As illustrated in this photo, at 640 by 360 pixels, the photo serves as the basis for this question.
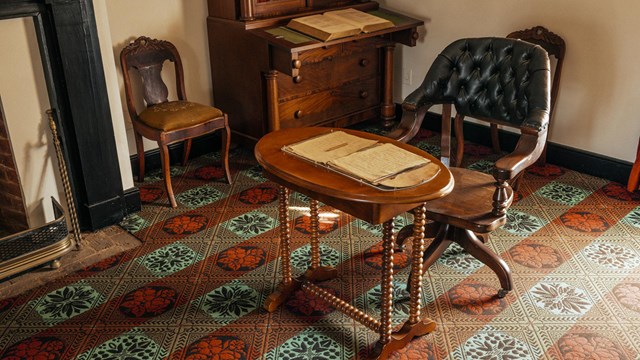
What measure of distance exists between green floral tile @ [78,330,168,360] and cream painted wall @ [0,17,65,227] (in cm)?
107

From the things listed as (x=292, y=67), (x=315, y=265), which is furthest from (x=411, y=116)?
(x=292, y=67)

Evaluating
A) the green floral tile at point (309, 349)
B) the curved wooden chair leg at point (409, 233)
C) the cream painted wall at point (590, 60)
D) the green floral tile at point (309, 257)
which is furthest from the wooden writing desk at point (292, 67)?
the green floral tile at point (309, 349)

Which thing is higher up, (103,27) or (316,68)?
(103,27)

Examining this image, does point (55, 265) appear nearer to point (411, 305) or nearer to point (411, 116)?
point (411, 305)

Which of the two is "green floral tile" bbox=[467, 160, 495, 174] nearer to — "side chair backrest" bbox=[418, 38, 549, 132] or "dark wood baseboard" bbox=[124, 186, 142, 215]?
"side chair backrest" bbox=[418, 38, 549, 132]

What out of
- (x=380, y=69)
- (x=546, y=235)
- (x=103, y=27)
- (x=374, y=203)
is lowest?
(x=546, y=235)

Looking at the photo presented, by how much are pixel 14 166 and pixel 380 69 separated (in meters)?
2.84

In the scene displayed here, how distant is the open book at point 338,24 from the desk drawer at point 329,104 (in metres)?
0.54

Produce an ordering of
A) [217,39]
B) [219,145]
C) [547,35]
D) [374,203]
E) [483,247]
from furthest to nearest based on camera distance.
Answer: [219,145] → [217,39] → [547,35] → [483,247] → [374,203]

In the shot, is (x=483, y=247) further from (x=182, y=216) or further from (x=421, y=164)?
(x=182, y=216)

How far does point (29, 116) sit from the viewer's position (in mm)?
3420

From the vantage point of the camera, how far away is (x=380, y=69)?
5199mm

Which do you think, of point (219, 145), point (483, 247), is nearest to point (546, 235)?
point (483, 247)

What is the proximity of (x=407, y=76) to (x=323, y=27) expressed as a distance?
121cm
